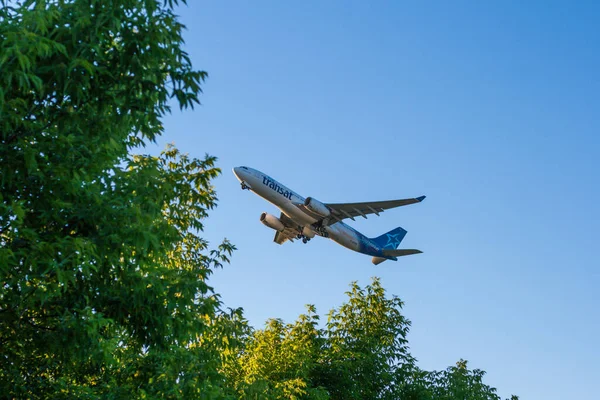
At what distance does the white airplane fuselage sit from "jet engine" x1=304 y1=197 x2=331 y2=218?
3.00ft

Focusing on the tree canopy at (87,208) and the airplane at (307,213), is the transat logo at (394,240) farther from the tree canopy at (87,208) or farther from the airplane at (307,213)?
the tree canopy at (87,208)

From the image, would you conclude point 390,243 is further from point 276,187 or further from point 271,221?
point 276,187

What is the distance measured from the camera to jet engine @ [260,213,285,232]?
5784 cm

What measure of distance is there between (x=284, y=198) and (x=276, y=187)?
1106 millimetres

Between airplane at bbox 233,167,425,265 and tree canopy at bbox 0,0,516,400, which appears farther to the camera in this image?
airplane at bbox 233,167,425,265

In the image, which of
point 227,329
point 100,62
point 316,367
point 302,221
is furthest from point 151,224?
point 302,221

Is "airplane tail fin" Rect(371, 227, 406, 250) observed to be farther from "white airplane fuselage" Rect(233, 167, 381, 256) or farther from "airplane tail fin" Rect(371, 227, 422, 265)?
"white airplane fuselage" Rect(233, 167, 381, 256)

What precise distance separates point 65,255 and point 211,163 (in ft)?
26.3

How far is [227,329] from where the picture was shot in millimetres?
17500

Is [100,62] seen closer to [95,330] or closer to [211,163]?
[95,330]

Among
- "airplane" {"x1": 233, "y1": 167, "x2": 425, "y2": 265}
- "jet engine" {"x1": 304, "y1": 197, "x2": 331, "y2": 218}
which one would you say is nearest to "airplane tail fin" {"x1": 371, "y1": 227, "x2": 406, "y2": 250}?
"airplane" {"x1": 233, "y1": 167, "x2": 425, "y2": 265}

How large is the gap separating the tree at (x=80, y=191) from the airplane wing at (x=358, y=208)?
1573 inches

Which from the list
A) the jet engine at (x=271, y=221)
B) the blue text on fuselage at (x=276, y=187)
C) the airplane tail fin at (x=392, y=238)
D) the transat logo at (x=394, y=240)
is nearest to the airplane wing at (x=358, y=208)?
the blue text on fuselage at (x=276, y=187)

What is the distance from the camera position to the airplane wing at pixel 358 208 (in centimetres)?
5228
